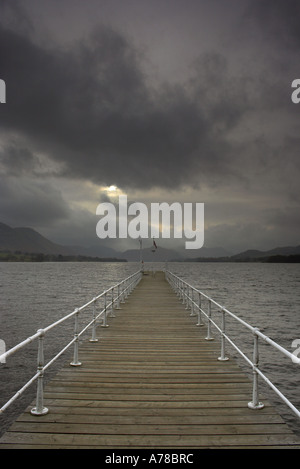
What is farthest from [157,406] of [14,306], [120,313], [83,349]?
[14,306]

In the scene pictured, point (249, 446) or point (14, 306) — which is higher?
point (249, 446)

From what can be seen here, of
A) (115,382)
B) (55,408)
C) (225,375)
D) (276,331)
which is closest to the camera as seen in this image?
(55,408)

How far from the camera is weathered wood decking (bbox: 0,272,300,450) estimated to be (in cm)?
415

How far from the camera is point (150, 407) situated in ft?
16.8

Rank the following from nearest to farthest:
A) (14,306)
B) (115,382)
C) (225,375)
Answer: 1. (115,382)
2. (225,375)
3. (14,306)

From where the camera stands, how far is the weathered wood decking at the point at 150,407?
13.6ft

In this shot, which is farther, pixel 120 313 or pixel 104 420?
pixel 120 313

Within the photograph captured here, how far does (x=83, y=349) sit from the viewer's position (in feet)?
28.0

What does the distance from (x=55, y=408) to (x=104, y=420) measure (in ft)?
2.72
